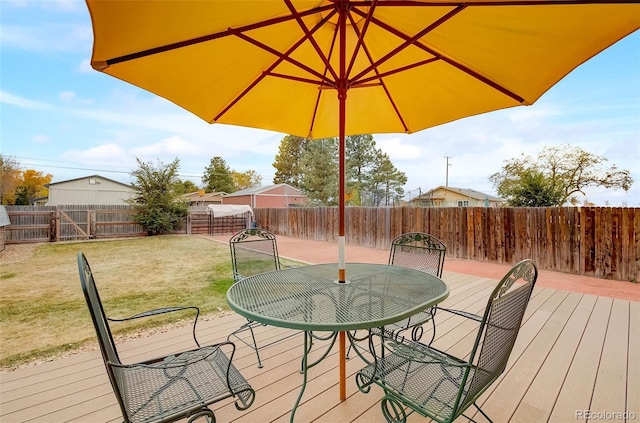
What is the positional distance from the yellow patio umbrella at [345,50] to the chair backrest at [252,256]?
42.7 inches

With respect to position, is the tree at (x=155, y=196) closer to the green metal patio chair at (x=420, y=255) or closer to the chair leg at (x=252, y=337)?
the chair leg at (x=252, y=337)

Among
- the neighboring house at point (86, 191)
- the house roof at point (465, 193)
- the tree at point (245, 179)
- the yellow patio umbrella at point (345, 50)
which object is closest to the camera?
the yellow patio umbrella at point (345, 50)

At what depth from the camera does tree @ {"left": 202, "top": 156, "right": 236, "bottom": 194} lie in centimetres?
3506

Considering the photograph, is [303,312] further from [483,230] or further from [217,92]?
[483,230]

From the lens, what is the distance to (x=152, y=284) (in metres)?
4.82

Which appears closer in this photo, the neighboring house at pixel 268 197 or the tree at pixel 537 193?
the tree at pixel 537 193

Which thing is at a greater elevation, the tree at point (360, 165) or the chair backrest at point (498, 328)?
the tree at point (360, 165)

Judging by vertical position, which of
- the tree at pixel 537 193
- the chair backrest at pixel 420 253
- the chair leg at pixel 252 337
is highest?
the tree at pixel 537 193

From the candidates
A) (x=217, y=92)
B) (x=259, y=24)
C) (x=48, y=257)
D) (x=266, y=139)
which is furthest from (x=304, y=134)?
(x=266, y=139)

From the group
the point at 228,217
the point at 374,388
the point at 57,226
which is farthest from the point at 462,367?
the point at 57,226

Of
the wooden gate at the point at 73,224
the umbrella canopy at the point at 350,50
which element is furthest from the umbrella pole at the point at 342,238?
the wooden gate at the point at 73,224

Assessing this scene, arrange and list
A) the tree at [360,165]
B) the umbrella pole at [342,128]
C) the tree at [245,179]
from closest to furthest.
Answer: the umbrella pole at [342,128] < the tree at [360,165] < the tree at [245,179]

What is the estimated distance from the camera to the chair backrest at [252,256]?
2.69 meters

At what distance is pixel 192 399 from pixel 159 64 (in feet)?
5.94
